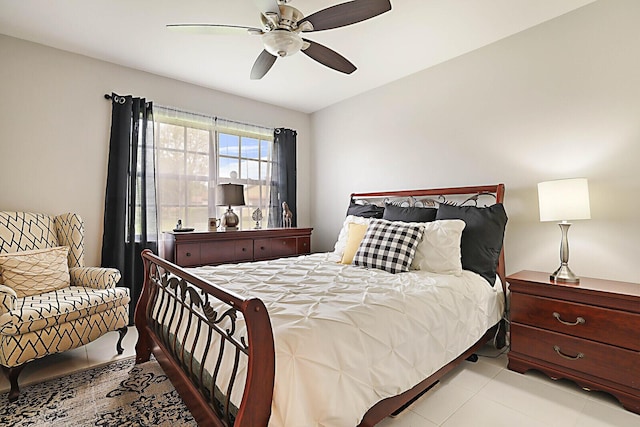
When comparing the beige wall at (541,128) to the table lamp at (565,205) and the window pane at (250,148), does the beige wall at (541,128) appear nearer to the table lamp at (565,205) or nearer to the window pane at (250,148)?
the table lamp at (565,205)

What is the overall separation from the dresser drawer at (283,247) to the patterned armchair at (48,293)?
5.37ft

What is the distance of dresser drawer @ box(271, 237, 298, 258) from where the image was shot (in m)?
3.82

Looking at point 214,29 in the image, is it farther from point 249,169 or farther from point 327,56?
point 249,169

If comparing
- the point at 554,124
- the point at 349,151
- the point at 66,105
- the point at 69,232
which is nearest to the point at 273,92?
the point at 349,151

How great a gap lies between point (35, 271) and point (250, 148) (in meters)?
2.57

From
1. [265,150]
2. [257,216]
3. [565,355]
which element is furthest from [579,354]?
[265,150]

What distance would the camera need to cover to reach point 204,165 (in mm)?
3807

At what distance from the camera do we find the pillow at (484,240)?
2.43m

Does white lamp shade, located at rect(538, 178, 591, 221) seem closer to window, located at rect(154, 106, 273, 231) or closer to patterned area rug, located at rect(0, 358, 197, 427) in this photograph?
patterned area rug, located at rect(0, 358, 197, 427)

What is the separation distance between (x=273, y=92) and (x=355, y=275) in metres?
2.70

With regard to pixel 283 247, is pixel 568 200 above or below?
above

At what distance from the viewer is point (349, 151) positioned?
13.8 ft

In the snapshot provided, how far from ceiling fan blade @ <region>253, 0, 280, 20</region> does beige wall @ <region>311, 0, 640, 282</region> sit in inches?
64.2

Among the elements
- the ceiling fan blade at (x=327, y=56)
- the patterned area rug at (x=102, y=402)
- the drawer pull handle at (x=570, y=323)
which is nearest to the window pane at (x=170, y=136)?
the ceiling fan blade at (x=327, y=56)
